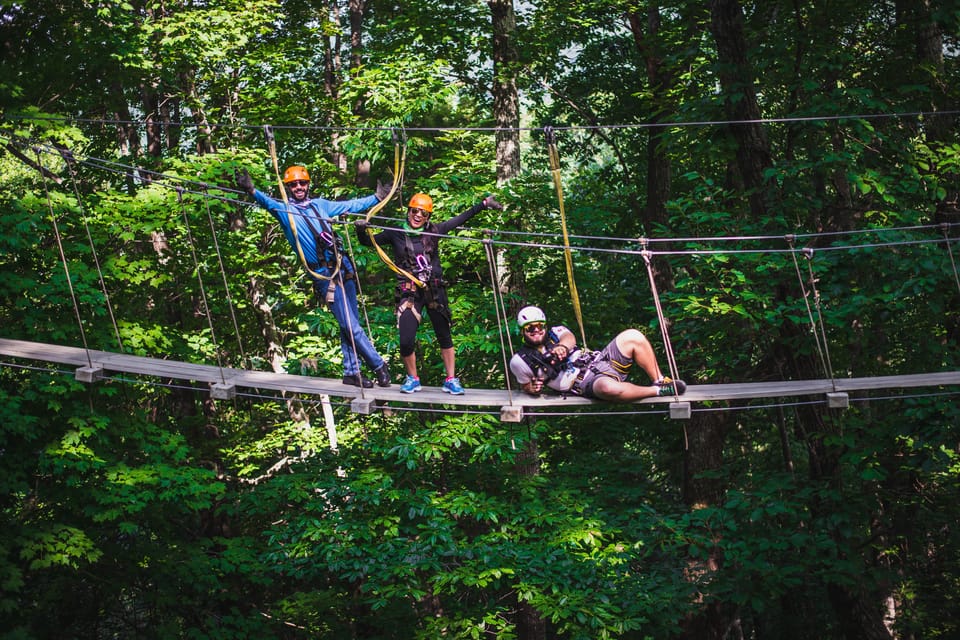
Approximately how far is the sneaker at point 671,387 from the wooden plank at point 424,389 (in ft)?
0.12

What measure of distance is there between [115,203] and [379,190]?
3.63 m

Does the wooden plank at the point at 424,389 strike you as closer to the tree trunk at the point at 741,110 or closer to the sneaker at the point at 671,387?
the sneaker at the point at 671,387

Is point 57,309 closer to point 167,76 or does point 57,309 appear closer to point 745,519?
point 167,76

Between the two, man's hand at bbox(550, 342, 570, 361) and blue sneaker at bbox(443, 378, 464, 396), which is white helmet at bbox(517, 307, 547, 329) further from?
blue sneaker at bbox(443, 378, 464, 396)

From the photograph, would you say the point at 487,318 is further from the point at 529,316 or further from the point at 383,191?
the point at 383,191

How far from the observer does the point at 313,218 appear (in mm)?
5129

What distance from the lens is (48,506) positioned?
796cm

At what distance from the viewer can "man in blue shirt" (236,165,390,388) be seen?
17.1 feet

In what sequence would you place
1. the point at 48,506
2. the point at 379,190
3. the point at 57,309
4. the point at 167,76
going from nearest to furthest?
the point at 379,190, the point at 57,309, the point at 48,506, the point at 167,76

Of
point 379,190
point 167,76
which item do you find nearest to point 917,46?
point 379,190

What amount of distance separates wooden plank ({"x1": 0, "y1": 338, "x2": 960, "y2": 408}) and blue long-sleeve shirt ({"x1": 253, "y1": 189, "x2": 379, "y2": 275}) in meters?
0.76

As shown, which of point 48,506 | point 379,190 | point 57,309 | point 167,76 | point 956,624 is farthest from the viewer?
point 956,624

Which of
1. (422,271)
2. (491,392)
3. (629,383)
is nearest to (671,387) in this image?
(629,383)

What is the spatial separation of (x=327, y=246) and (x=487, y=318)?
2757mm
